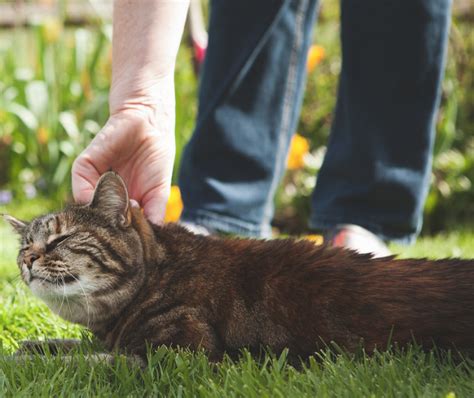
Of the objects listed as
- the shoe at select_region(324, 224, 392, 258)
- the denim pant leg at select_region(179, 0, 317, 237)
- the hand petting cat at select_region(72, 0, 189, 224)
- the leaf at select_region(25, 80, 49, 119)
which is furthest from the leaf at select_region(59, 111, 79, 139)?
the hand petting cat at select_region(72, 0, 189, 224)

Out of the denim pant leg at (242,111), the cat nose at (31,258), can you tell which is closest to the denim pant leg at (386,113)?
the denim pant leg at (242,111)

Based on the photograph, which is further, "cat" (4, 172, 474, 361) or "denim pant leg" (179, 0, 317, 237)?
"denim pant leg" (179, 0, 317, 237)

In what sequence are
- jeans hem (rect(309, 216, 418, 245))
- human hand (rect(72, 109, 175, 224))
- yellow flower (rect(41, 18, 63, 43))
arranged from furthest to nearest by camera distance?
1. yellow flower (rect(41, 18, 63, 43))
2. jeans hem (rect(309, 216, 418, 245))
3. human hand (rect(72, 109, 175, 224))

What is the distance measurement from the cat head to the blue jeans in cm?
97

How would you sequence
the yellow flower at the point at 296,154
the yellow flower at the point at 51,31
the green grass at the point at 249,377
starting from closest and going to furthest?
the green grass at the point at 249,377
the yellow flower at the point at 296,154
the yellow flower at the point at 51,31

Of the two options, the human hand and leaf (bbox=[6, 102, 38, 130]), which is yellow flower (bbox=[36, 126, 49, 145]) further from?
the human hand

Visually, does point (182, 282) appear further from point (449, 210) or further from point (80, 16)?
point (80, 16)

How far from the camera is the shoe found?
269cm

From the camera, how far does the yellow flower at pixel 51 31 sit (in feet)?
18.0

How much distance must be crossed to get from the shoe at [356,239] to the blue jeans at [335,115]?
0.08 metres

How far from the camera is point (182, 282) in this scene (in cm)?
196

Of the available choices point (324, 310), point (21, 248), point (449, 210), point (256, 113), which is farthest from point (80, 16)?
point (324, 310)

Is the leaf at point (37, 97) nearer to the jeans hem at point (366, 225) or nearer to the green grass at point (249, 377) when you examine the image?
the jeans hem at point (366, 225)

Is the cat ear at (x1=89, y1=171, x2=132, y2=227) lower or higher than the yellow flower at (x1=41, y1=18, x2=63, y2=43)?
lower
